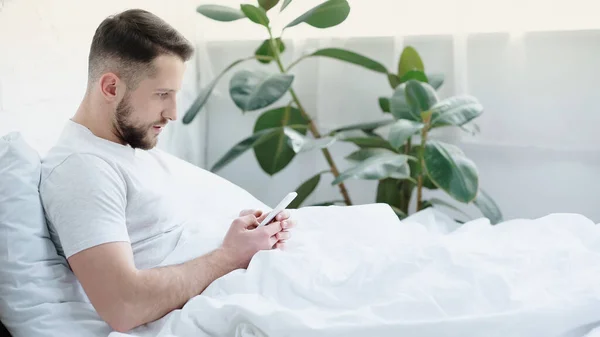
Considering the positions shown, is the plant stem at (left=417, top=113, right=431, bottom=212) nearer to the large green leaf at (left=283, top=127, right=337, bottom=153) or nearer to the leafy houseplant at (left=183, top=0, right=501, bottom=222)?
the leafy houseplant at (left=183, top=0, right=501, bottom=222)

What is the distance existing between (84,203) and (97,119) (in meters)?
0.23

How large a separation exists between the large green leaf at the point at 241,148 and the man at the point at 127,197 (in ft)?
2.59

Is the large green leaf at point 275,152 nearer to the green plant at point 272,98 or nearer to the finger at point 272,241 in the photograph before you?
the green plant at point 272,98

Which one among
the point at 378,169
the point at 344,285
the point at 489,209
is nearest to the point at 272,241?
the point at 344,285

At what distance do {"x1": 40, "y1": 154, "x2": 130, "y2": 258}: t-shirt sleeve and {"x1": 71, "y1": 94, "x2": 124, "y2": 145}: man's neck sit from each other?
0.11 meters

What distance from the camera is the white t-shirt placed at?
4.11ft

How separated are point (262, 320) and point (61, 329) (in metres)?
0.38

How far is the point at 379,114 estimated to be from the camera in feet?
8.18

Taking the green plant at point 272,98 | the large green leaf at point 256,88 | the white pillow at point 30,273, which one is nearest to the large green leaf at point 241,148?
the green plant at point 272,98

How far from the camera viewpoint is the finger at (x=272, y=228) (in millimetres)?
1391

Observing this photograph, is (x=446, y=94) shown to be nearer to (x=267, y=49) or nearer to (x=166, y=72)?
(x=267, y=49)

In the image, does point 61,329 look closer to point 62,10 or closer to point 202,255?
point 202,255

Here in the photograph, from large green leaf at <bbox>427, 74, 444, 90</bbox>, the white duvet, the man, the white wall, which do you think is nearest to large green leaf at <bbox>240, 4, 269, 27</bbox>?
the white wall

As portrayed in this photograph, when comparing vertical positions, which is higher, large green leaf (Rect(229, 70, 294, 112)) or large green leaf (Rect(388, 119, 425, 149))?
large green leaf (Rect(229, 70, 294, 112))
